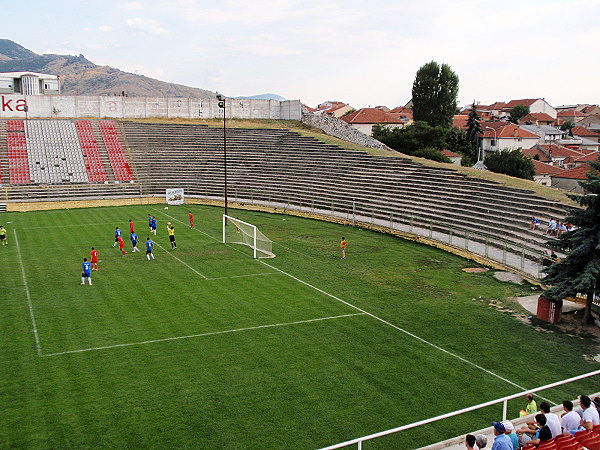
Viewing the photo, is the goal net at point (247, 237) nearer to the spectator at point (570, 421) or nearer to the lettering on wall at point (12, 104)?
the spectator at point (570, 421)

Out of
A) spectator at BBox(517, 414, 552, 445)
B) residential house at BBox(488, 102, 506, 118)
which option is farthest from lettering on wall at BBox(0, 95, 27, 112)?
residential house at BBox(488, 102, 506, 118)

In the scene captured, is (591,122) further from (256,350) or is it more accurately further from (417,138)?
(256,350)

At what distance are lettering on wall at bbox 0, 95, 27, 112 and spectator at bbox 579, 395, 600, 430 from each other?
6246 cm

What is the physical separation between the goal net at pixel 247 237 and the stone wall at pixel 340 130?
31.8 metres

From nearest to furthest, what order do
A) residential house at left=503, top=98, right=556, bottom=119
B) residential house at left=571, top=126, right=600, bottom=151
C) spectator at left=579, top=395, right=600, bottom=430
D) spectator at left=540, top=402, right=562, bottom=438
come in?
spectator at left=540, top=402, right=562, bottom=438, spectator at left=579, top=395, right=600, bottom=430, residential house at left=571, top=126, right=600, bottom=151, residential house at left=503, top=98, right=556, bottom=119

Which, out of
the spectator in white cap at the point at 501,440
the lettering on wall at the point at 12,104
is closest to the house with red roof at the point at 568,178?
the spectator in white cap at the point at 501,440

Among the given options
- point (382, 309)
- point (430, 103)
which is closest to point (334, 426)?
point (382, 309)

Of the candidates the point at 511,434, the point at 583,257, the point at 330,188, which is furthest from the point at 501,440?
the point at 330,188

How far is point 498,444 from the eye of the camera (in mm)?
9000

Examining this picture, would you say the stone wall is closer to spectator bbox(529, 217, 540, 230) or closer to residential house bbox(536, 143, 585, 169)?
residential house bbox(536, 143, 585, 169)

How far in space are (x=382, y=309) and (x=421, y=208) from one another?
17.5 meters

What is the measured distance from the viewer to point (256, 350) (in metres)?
16.6

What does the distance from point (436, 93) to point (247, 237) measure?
207ft

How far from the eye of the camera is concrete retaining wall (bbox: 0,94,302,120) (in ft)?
197
